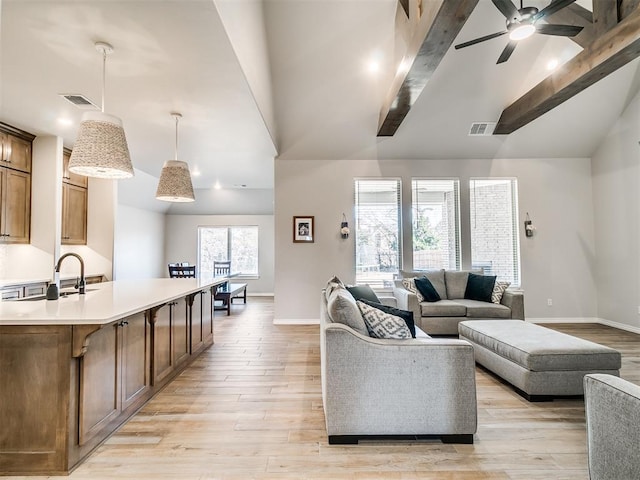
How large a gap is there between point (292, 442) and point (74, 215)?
4.90 metres

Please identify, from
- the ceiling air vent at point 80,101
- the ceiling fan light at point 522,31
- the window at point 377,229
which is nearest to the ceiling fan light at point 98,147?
the ceiling air vent at point 80,101

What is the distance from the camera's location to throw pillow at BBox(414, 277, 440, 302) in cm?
473

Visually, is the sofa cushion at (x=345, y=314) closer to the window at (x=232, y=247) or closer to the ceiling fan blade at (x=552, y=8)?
the ceiling fan blade at (x=552, y=8)

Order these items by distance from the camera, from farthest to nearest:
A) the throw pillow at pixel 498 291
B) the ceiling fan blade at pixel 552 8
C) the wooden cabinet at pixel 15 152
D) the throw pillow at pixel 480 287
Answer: the throw pillow at pixel 480 287 → the throw pillow at pixel 498 291 → the wooden cabinet at pixel 15 152 → the ceiling fan blade at pixel 552 8

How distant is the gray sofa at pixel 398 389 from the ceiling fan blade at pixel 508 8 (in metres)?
2.50

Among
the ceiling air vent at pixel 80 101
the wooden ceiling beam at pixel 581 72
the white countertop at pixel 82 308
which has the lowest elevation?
the white countertop at pixel 82 308

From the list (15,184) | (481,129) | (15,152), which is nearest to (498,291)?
(481,129)

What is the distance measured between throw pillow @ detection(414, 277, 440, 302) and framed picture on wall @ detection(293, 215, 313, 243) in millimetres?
1900

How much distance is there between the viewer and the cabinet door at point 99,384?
1944mm

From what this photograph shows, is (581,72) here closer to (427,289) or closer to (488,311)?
(488,311)

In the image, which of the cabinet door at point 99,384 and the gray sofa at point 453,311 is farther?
the gray sofa at point 453,311

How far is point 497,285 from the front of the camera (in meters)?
4.76

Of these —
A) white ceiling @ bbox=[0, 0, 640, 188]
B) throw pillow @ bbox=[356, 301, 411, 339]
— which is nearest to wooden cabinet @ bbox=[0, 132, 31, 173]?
white ceiling @ bbox=[0, 0, 640, 188]

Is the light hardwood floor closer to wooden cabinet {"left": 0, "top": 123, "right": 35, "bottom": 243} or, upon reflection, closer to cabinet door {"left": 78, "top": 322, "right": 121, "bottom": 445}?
cabinet door {"left": 78, "top": 322, "right": 121, "bottom": 445}
